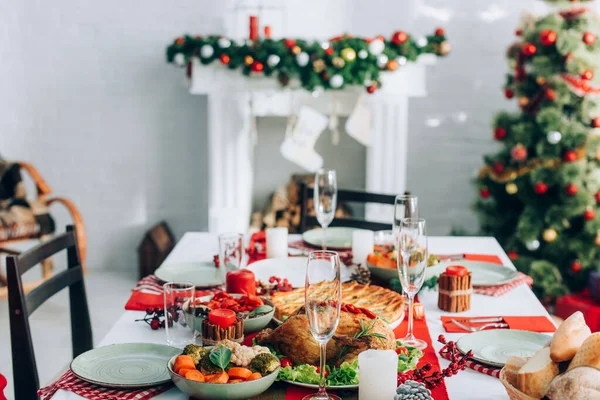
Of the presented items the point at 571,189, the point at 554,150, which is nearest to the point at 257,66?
the point at 554,150

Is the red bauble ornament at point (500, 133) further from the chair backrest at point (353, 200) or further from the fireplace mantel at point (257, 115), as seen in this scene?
the chair backrest at point (353, 200)

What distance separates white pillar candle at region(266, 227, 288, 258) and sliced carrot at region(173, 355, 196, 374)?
3.16ft

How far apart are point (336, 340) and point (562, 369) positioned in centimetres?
40

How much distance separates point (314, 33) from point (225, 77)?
2.15 ft

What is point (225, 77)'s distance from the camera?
148 inches

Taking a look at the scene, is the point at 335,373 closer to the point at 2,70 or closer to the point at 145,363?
the point at 145,363

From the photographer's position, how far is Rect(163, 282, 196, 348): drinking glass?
146 cm

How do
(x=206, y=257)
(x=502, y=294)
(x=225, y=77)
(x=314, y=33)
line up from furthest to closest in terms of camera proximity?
(x=314, y=33), (x=225, y=77), (x=206, y=257), (x=502, y=294)

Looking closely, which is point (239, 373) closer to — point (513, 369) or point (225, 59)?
point (513, 369)

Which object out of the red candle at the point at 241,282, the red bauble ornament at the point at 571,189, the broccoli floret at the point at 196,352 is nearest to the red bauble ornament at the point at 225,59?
the red bauble ornament at the point at 571,189

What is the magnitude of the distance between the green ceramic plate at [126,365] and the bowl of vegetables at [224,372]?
0.08 m

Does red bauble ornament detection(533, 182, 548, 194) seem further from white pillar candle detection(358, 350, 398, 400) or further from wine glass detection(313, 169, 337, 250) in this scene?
white pillar candle detection(358, 350, 398, 400)

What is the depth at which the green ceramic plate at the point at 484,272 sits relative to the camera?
Result: 188 centimetres

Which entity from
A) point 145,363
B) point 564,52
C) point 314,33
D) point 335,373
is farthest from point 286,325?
Answer: point 314,33
